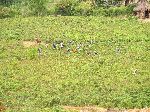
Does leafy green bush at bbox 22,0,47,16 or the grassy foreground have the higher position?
leafy green bush at bbox 22,0,47,16

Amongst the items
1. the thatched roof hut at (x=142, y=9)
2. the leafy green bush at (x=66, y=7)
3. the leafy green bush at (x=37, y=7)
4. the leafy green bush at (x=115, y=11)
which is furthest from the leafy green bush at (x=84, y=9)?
the thatched roof hut at (x=142, y=9)

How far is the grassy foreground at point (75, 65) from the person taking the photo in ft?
103

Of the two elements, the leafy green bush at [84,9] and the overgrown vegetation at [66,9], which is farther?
the leafy green bush at [84,9]

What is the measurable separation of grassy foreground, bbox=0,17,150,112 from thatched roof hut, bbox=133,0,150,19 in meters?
2.87

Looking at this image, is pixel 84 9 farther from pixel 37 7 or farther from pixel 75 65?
pixel 75 65

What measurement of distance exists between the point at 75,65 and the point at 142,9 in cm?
2155

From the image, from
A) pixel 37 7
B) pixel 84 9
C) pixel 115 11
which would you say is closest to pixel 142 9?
pixel 115 11

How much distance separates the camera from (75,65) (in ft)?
133

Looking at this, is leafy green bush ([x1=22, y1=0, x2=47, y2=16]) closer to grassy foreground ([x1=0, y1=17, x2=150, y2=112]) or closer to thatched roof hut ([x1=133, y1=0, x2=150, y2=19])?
grassy foreground ([x1=0, y1=17, x2=150, y2=112])

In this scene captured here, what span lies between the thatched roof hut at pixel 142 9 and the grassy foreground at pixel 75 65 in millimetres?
2868

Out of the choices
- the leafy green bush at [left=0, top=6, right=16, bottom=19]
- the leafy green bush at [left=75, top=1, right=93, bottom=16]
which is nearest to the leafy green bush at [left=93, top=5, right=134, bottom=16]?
the leafy green bush at [left=75, top=1, right=93, bottom=16]

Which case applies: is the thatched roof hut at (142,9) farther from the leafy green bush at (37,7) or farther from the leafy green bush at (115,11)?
the leafy green bush at (37,7)

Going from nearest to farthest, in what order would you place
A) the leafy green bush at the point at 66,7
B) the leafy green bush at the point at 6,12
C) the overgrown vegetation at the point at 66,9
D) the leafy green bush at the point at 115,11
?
1. the leafy green bush at the point at 115,11
2. the overgrown vegetation at the point at 66,9
3. the leafy green bush at the point at 6,12
4. the leafy green bush at the point at 66,7

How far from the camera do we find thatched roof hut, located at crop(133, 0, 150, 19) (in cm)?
5924
